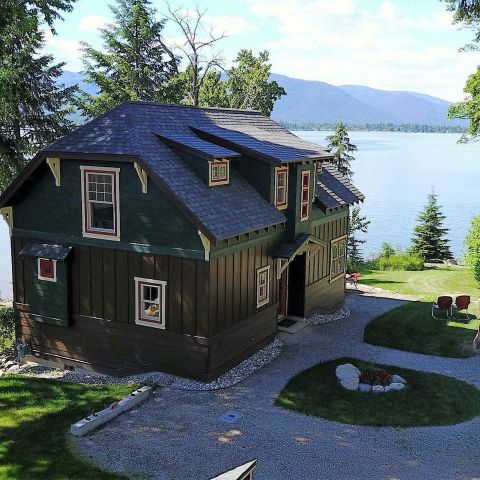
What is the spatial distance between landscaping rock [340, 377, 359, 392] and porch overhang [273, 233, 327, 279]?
423cm

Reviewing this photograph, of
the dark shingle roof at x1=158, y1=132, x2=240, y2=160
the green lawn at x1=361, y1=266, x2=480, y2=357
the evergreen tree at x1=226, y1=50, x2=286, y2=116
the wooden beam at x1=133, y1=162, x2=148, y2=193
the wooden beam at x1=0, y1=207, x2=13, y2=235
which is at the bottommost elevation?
the green lawn at x1=361, y1=266, x2=480, y2=357

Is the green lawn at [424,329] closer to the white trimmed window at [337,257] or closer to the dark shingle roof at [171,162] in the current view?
the white trimmed window at [337,257]

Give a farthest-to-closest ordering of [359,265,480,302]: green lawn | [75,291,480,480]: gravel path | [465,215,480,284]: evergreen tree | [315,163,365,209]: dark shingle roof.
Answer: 1. [359,265,480,302]: green lawn
2. [465,215,480,284]: evergreen tree
3. [315,163,365,209]: dark shingle roof
4. [75,291,480,480]: gravel path

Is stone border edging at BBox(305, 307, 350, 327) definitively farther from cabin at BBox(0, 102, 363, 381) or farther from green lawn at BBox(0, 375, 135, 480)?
green lawn at BBox(0, 375, 135, 480)

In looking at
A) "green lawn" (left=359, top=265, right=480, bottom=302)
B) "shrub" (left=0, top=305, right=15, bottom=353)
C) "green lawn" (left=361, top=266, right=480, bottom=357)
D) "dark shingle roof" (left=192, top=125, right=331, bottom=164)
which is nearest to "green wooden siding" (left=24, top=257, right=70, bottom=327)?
"dark shingle roof" (left=192, top=125, right=331, bottom=164)

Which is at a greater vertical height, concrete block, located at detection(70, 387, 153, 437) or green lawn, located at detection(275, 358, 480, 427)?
concrete block, located at detection(70, 387, 153, 437)

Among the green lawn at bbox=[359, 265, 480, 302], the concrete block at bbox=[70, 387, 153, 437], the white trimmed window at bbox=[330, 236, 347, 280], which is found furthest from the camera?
the green lawn at bbox=[359, 265, 480, 302]

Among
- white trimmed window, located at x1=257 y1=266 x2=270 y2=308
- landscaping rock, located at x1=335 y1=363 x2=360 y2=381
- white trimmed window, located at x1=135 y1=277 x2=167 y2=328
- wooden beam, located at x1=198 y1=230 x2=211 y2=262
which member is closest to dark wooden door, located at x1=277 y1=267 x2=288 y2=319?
white trimmed window, located at x1=257 y1=266 x2=270 y2=308

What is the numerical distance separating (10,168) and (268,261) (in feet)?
54.2

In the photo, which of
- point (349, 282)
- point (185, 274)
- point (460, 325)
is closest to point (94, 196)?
point (185, 274)

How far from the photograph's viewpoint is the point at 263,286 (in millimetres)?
18219

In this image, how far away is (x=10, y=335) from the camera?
27688 mm

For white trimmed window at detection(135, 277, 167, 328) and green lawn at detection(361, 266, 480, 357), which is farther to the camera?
green lawn at detection(361, 266, 480, 357)

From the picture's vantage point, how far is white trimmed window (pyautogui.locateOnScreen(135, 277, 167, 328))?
52.4 feet
